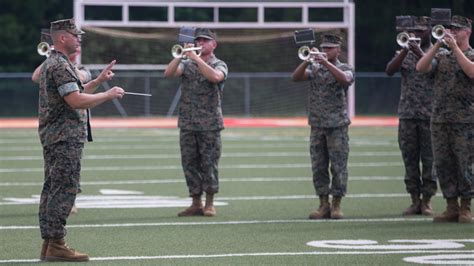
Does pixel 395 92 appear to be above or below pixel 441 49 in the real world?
below

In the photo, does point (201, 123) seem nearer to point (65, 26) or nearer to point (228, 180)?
point (65, 26)

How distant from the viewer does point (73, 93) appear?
995cm

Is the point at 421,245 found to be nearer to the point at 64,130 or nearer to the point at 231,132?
the point at 64,130

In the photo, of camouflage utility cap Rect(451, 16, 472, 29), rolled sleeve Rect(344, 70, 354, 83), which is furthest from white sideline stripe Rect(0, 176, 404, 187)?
camouflage utility cap Rect(451, 16, 472, 29)

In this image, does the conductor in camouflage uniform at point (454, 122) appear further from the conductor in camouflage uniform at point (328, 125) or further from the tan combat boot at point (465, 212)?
the conductor in camouflage uniform at point (328, 125)

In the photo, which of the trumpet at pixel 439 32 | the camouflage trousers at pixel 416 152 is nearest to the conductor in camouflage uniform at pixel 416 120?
the camouflage trousers at pixel 416 152

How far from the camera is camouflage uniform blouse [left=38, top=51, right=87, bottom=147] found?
10.1m

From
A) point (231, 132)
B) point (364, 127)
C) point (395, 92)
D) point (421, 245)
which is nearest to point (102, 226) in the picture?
point (421, 245)

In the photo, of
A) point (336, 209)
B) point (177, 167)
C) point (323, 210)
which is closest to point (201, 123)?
point (323, 210)

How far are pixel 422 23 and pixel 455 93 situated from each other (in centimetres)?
112

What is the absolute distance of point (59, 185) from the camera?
33.4ft

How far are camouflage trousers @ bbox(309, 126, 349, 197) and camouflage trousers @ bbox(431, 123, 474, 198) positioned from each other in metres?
0.99

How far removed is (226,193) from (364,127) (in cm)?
1569

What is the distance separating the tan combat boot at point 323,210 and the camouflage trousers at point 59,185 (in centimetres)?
366
